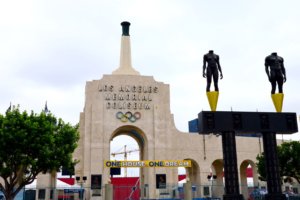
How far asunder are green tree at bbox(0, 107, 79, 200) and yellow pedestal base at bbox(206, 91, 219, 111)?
1545 centimetres

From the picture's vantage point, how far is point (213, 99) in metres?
23.4

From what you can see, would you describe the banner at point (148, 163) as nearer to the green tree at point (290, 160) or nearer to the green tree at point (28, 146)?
the green tree at point (290, 160)

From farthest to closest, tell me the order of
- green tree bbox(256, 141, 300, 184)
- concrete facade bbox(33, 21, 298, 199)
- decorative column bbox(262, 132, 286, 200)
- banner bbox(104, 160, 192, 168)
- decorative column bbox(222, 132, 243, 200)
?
1. concrete facade bbox(33, 21, 298, 199)
2. banner bbox(104, 160, 192, 168)
3. green tree bbox(256, 141, 300, 184)
4. decorative column bbox(262, 132, 286, 200)
5. decorative column bbox(222, 132, 243, 200)

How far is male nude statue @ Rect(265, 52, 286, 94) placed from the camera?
977 inches

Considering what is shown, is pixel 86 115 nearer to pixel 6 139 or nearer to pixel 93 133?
pixel 93 133

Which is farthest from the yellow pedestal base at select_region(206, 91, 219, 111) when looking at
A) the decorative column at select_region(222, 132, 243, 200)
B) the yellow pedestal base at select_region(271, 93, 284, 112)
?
the yellow pedestal base at select_region(271, 93, 284, 112)

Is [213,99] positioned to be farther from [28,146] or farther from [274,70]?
[28,146]

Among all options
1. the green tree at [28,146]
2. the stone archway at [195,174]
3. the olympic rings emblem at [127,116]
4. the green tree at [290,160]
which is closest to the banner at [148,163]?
the stone archway at [195,174]

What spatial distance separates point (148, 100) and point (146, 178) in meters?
11.5

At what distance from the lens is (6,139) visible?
100 feet

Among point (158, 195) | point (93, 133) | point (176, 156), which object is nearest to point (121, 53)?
point (93, 133)

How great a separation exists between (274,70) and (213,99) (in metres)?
4.99

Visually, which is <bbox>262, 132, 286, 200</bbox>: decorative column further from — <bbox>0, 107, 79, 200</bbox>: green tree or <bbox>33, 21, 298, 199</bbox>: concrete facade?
<bbox>33, 21, 298, 199</bbox>: concrete facade

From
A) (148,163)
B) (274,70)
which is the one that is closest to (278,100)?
(274,70)
